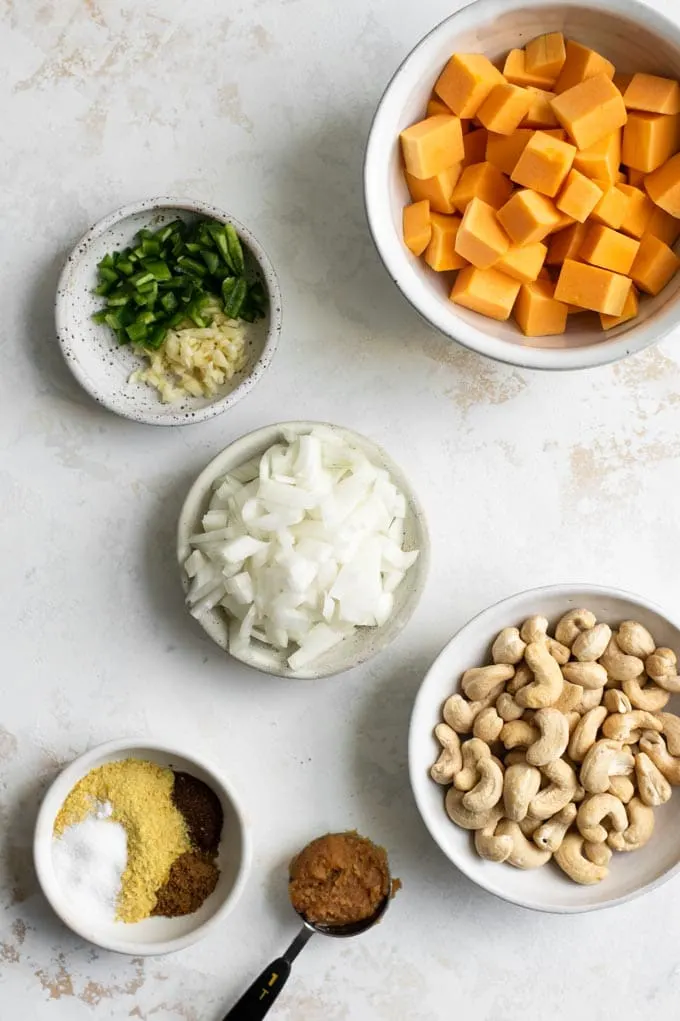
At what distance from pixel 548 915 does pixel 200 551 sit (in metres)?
0.75

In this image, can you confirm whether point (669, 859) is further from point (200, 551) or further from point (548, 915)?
point (200, 551)

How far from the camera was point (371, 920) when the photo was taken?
1406 mm

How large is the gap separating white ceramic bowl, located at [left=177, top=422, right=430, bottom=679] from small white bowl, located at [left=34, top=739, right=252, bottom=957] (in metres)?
0.18

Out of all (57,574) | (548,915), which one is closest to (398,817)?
(548,915)

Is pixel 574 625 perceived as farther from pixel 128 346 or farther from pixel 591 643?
pixel 128 346

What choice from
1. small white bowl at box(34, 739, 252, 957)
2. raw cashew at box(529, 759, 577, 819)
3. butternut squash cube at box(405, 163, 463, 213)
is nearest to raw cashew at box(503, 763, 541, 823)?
raw cashew at box(529, 759, 577, 819)

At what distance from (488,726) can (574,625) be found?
0.60 feet

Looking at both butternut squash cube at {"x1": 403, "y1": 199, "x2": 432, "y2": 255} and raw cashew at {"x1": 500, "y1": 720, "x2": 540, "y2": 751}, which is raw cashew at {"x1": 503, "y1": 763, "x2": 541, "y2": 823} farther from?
butternut squash cube at {"x1": 403, "y1": 199, "x2": 432, "y2": 255}

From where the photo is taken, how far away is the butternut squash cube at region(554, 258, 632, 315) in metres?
1.25

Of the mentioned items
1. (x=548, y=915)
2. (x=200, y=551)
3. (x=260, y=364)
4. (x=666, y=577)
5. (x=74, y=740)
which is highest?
(x=260, y=364)

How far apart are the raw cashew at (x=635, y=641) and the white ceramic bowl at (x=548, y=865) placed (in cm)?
2

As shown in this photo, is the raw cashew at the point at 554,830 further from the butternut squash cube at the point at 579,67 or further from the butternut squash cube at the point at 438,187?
the butternut squash cube at the point at 579,67

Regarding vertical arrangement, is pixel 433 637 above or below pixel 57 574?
below

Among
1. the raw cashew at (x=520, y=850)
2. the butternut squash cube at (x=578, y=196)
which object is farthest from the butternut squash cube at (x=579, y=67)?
the raw cashew at (x=520, y=850)
